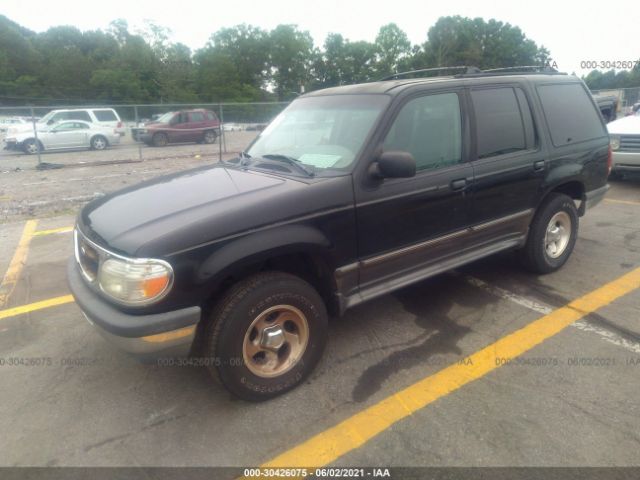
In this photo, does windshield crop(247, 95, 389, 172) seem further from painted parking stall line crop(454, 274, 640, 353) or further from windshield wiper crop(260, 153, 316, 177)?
painted parking stall line crop(454, 274, 640, 353)

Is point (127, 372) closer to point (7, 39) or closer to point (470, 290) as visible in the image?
point (470, 290)

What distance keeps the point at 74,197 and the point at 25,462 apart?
7.74 meters

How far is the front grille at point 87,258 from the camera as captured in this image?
2.73m

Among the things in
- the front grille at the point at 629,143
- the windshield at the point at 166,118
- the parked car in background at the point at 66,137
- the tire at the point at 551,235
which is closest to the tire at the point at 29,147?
the parked car in background at the point at 66,137

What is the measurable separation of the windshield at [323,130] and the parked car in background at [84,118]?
17070 millimetres

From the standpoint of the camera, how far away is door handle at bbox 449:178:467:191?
3.47 metres

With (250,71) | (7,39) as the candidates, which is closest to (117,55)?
(7,39)

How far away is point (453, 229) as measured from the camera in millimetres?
3580

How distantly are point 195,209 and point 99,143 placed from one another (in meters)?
18.4

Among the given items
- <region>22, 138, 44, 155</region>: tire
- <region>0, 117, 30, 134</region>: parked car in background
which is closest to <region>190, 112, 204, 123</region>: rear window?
<region>22, 138, 44, 155</region>: tire

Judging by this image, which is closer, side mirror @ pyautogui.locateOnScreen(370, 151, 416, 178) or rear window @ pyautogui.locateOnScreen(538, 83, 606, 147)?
side mirror @ pyautogui.locateOnScreen(370, 151, 416, 178)

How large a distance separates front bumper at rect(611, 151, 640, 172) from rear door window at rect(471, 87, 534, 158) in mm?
5471

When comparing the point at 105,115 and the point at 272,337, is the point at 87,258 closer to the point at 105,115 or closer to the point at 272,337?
the point at 272,337

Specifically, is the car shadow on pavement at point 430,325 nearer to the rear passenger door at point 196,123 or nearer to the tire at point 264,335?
the tire at point 264,335
